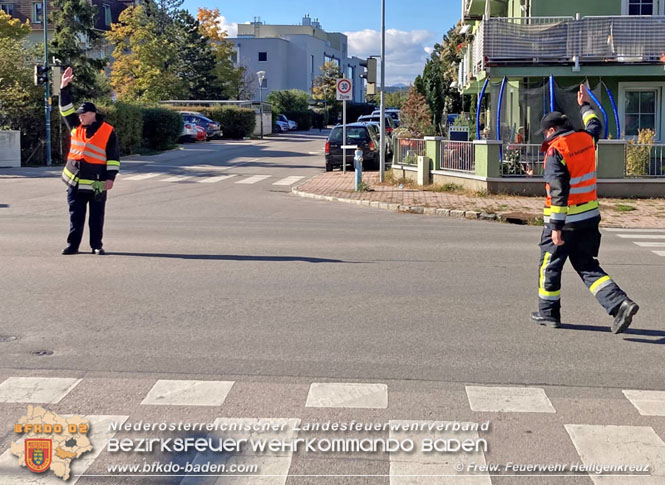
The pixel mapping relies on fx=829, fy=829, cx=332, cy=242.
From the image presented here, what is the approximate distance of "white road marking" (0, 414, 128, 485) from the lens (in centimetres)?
429

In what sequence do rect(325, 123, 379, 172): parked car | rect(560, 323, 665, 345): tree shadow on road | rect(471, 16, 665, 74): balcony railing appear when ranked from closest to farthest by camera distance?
rect(560, 323, 665, 345): tree shadow on road
rect(471, 16, 665, 74): balcony railing
rect(325, 123, 379, 172): parked car

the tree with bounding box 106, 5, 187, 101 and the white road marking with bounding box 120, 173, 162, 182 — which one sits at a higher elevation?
the tree with bounding box 106, 5, 187, 101

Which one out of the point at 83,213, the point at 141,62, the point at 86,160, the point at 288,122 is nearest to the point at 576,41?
the point at 86,160

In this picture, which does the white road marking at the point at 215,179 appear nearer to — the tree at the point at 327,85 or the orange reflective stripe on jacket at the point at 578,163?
the orange reflective stripe on jacket at the point at 578,163

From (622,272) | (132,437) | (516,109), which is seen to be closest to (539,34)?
(516,109)

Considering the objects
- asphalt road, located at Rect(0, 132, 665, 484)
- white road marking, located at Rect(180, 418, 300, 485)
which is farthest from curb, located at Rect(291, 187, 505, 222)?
white road marking, located at Rect(180, 418, 300, 485)

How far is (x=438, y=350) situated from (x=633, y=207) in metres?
12.4

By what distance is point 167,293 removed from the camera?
8.71m

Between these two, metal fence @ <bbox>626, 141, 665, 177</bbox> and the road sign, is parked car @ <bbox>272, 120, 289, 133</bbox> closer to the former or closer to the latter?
the road sign

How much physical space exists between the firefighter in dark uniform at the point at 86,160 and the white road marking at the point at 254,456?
6.49 meters

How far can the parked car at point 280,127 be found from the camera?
6258cm

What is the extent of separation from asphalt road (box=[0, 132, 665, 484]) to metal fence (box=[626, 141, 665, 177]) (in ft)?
19.2

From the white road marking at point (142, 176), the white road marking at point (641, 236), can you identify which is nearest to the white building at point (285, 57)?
the white road marking at point (142, 176)

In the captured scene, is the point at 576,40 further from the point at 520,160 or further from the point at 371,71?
the point at 371,71
